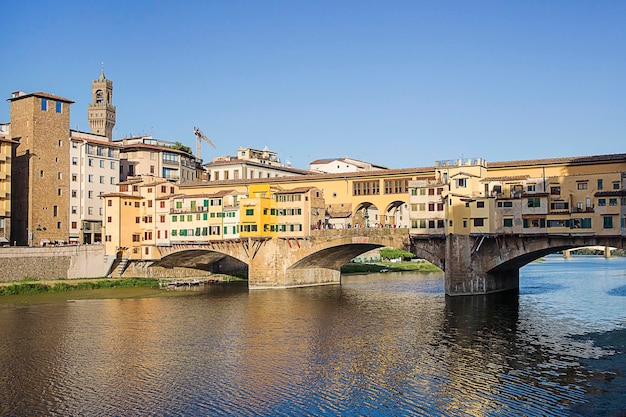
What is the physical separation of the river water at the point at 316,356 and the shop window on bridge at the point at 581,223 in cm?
737

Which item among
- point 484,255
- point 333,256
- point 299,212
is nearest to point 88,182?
point 299,212

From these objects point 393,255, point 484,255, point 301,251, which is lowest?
point 393,255

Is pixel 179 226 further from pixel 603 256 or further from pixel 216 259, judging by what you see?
pixel 603 256

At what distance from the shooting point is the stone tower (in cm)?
13025

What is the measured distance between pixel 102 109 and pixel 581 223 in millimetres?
100815

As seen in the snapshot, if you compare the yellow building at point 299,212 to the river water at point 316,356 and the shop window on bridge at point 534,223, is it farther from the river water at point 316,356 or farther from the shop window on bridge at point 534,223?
the shop window on bridge at point 534,223

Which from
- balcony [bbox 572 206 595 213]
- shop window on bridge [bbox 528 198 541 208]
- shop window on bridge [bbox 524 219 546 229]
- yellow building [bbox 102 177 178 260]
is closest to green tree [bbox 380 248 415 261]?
yellow building [bbox 102 177 178 260]

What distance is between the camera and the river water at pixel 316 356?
97.9 feet

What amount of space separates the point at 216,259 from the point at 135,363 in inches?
2160

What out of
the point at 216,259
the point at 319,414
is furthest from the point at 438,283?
the point at 319,414

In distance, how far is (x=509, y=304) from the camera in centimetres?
6006

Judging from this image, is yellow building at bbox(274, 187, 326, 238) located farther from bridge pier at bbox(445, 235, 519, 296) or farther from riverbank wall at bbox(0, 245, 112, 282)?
riverbank wall at bbox(0, 245, 112, 282)

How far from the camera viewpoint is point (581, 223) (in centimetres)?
5903

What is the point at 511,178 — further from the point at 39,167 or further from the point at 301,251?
the point at 39,167
